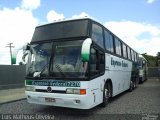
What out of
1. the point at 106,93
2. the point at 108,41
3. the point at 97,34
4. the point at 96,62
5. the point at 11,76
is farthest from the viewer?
the point at 11,76

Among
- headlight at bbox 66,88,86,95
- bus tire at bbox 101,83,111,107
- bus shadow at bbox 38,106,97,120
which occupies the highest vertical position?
headlight at bbox 66,88,86,95

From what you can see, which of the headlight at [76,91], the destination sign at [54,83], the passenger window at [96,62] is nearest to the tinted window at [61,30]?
the passenger window at [96,62]

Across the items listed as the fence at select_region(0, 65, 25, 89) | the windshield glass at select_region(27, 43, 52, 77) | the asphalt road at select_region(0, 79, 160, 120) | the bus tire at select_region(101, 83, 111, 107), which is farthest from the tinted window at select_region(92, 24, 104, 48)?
the fence at select_region(0, 65, 25, 89)

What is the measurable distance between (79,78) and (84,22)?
2090 mm

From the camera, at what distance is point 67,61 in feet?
27.8

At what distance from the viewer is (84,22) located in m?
9.02

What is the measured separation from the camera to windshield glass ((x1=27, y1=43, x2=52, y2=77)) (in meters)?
8.77

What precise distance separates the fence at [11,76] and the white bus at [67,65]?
426 inches

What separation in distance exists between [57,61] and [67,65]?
1.44ft

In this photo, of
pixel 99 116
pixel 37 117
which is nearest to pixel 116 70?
pixel 99 116

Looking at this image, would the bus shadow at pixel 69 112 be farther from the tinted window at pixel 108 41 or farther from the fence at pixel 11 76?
the fence at pixel 11 76

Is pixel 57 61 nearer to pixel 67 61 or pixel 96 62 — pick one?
pixel 67 61

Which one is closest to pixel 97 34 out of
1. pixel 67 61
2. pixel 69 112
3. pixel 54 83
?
pixel 67 61

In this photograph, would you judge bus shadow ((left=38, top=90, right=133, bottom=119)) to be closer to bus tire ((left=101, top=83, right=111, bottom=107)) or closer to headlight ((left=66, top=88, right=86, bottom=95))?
bus tire ((left=101, top=83, right=111, bottom=107))
